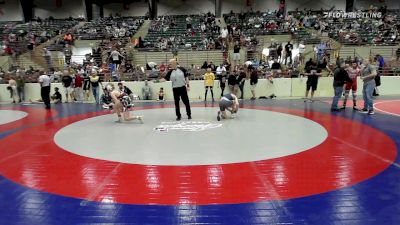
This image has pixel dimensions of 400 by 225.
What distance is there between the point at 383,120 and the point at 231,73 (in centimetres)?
765

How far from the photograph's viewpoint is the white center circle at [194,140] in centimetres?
551

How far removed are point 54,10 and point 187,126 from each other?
103 feet

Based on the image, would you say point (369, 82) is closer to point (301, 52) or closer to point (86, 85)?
point (301, 52)

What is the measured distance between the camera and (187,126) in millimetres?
7992

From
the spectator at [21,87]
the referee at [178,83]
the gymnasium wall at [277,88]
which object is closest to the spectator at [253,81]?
the gymnasium wall at [277,88]

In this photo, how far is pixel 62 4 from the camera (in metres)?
34.0

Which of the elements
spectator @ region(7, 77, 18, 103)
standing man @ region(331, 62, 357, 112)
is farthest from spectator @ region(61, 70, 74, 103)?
standing man @ region(331, 62, 357, 112)

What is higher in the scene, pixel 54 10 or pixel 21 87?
pixel 54 10

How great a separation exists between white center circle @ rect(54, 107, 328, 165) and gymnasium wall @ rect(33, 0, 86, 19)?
92.5 feet

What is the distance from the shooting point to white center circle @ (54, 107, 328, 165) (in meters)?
5.51

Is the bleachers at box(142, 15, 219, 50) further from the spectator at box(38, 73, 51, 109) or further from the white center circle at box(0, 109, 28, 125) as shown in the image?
the white center circle at box(0, 109, 28, 125)

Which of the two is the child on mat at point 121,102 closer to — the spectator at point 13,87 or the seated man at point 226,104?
the seated man at point 226,104

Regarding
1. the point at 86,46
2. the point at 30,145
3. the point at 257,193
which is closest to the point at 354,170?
the point at 257,193

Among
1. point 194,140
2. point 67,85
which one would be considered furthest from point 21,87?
point 194,140
